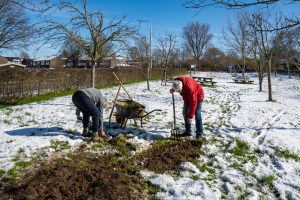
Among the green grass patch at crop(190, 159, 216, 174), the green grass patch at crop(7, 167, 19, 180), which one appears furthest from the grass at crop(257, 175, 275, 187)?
the green grass patch at crop(7, 167, 19, 180)

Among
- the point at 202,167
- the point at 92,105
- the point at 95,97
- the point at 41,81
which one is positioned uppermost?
the point at 41,81

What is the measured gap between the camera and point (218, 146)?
5.83m

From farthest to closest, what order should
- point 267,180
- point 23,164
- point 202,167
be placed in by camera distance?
point 202,167
point 23,164
point 267,180

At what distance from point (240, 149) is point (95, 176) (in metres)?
3.19

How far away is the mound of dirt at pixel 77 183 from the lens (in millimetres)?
3576

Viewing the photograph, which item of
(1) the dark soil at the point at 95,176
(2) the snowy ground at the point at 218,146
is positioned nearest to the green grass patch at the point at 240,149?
(2) the snowy ground at the point at 218,146

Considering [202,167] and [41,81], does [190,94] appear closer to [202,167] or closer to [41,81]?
[202,167]

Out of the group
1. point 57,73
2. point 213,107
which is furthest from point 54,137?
point 57,73

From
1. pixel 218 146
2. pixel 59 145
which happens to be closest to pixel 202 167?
pixel 218 146

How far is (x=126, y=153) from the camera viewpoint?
526 centimetres

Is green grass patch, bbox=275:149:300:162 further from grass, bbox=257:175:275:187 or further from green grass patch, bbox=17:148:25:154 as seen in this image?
green grass patch, bbox=17:148:25:154

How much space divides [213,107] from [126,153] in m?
6.27

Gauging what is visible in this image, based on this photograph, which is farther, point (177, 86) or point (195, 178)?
point (177, 86)

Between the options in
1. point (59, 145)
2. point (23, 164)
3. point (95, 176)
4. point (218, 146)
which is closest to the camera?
point (95, 176)
